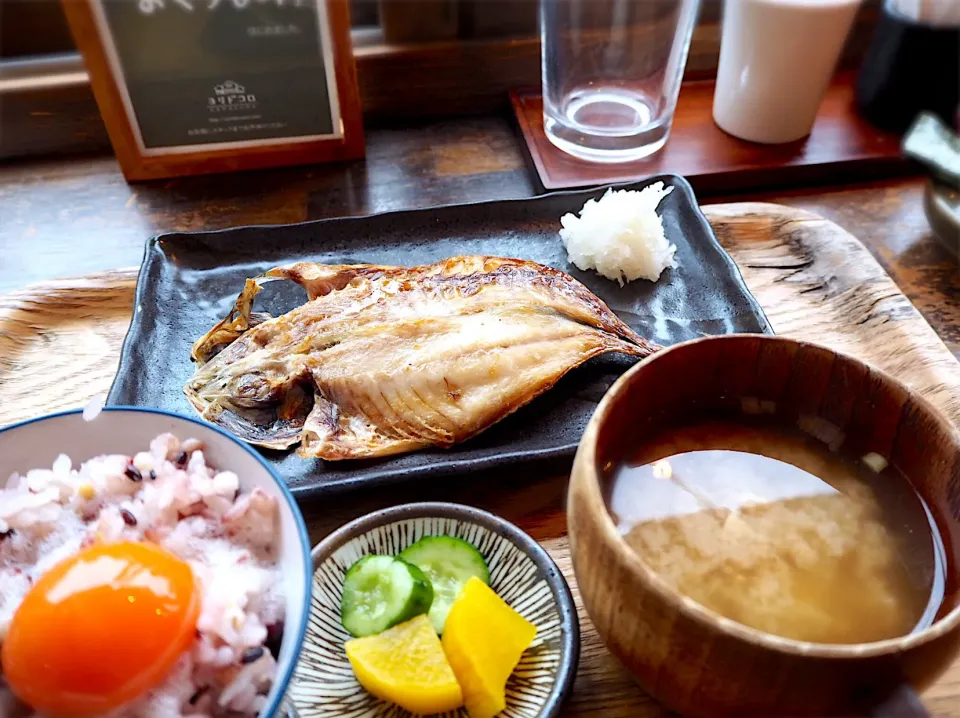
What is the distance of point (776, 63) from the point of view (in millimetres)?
1857

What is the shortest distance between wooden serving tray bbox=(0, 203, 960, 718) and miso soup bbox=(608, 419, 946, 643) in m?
0.25

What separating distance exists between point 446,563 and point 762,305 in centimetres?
91

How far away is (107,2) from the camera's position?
5.31ft

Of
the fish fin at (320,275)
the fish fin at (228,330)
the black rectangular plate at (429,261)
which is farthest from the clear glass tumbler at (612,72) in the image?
the fish fin at (228,330)

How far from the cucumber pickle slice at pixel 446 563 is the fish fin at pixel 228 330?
2.04ft

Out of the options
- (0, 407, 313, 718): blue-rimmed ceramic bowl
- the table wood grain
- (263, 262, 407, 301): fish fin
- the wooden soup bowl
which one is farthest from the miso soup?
the table wood grain

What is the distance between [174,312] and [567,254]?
0.82m

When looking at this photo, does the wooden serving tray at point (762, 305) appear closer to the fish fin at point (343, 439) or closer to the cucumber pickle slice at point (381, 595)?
the fish fin at point (343, 439)

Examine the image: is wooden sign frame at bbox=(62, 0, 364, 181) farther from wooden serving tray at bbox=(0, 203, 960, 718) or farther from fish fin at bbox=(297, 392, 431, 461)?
fish fin at bbox=(297, 392, 431, 461)

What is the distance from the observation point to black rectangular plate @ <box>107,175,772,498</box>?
1.22 metres

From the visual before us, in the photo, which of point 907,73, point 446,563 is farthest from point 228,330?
point 907,73

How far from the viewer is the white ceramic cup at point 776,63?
5.79 feet

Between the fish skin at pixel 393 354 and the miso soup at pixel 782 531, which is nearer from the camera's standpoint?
the miso soup at pixel 782 531

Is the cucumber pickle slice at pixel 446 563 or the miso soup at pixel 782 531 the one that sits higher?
the miso soup at pixel 782 531
